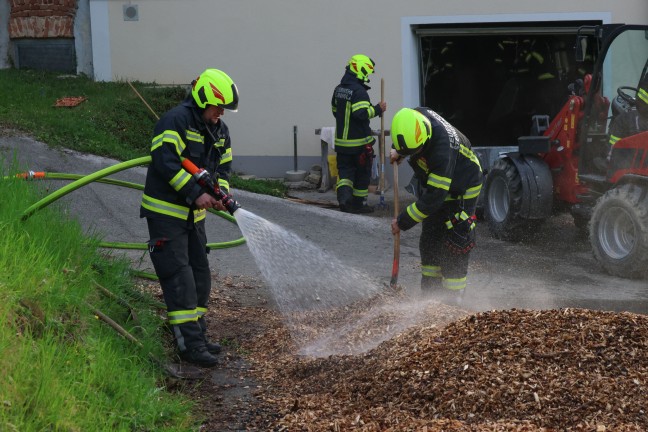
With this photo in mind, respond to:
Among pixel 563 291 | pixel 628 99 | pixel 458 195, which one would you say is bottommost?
pixel 563 291

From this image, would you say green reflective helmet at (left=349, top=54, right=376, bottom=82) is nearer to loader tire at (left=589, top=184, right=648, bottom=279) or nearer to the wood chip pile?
loader tire at (left=589, top=184, right=648, bottom=279)

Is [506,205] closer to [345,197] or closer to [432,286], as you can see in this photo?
[345,197]

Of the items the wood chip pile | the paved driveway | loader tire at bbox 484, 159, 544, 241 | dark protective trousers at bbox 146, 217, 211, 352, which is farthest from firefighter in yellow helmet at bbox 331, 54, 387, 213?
the wood chip pile

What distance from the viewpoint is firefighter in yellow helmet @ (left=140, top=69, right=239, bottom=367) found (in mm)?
6363

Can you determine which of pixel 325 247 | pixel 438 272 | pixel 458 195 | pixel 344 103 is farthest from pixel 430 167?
pixel 344 103

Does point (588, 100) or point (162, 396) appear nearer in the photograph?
point (162, 396)

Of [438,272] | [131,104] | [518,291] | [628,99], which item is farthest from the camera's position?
[131,104]

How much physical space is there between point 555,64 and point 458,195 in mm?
8560

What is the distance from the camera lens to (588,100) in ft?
34.3

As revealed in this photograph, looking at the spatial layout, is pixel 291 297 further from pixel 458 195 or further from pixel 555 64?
pixel 555 64

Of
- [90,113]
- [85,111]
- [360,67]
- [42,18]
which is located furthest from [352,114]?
[42,18]

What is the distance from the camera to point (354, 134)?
41.8 feet

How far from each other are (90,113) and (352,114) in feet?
12.9

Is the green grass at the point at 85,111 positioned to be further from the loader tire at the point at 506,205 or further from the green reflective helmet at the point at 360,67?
the loader tire at the point at 506,205
